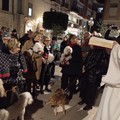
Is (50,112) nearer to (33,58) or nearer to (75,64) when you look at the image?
(33,58)

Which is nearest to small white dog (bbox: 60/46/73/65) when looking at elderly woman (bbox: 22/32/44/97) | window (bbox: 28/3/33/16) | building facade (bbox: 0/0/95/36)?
elderly woman (bbox: 22/32/44/97)

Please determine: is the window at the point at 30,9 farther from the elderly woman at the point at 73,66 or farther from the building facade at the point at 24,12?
the elderly woman at the point at 73,66

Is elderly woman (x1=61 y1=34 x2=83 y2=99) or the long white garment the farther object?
elderly woman (x1=61 y1=34 x2=83 y2=99)

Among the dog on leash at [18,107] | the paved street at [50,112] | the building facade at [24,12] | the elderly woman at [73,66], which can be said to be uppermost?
the building facade at [24,12]

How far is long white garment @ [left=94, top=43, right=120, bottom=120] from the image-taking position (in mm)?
2979

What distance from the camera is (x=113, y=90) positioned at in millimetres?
3070

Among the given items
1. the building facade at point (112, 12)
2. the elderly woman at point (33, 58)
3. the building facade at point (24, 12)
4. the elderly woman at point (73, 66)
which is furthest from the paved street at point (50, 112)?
the building facade at point (112, 12)

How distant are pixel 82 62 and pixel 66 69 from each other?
44 centimetres

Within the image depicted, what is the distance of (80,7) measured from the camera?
43969 millimetres

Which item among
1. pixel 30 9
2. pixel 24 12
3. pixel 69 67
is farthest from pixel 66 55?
pixel 30 9

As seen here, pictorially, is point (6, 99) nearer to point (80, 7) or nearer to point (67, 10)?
point (67, 10)

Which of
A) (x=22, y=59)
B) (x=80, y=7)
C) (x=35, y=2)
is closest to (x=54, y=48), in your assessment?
(x=22, y=59)

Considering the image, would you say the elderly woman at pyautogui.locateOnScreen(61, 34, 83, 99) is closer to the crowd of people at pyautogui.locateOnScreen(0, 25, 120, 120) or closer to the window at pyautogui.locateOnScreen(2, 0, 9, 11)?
the crowd of people at pyautogui.locateOnScreen(0, 25, 120, 120)

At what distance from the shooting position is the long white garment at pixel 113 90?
2979 mm
